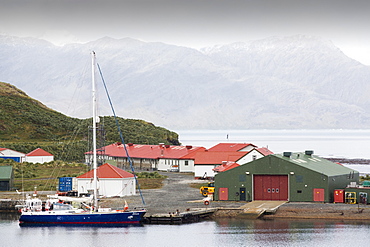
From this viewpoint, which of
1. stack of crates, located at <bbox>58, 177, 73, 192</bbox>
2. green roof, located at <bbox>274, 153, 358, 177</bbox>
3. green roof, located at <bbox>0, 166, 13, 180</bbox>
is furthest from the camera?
green roof, located at <bbox>0, 166, 13, 180</bbox>

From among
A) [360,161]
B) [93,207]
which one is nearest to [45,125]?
[360,161]

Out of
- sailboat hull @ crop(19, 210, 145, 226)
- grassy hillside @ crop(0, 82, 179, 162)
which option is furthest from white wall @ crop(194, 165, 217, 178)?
grassy hillside @ crop(0, 82, 179, 162)

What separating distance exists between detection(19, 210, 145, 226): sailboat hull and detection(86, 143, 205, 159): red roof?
158 ft

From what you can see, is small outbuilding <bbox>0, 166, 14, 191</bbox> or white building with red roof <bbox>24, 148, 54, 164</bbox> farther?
white building with red roof <bbox>24, 148, 54, 164</bbox>

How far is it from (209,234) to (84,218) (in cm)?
1077

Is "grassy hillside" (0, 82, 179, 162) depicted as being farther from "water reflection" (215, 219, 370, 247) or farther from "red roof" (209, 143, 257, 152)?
"water reflection" (215, 219, 370, 247)

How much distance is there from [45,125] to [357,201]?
362ft

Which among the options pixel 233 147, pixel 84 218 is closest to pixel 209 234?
pixel 84 218

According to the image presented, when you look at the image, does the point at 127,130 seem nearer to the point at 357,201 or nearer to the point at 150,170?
the point at 150,170

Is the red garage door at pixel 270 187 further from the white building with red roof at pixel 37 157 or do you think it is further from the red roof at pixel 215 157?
the white building with red roof at pixel 37 157

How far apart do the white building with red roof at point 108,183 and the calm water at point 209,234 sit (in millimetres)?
12042

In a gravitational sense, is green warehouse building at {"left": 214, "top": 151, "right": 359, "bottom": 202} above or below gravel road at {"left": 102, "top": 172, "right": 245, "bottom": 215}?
above

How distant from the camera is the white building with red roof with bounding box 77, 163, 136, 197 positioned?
64188 millimetres

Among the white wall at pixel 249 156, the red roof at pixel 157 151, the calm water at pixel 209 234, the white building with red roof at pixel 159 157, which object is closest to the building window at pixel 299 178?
the calm water at pixel 209 234
